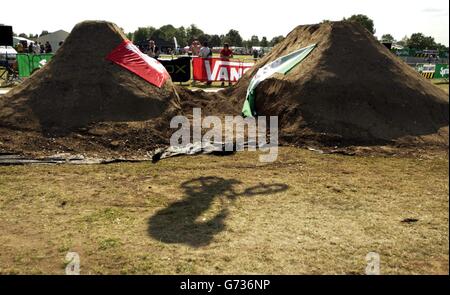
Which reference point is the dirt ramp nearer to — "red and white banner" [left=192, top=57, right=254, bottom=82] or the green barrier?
"red and white banner" [left=192, top=57, right=254, bottom=82]

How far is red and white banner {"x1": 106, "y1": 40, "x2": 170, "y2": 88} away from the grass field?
12.8 ft

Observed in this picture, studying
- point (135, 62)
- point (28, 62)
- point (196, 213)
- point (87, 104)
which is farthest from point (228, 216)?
point (28, 62)

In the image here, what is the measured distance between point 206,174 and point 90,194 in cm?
206

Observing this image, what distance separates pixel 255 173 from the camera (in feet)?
25.5

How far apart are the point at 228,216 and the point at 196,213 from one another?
17.6 inches

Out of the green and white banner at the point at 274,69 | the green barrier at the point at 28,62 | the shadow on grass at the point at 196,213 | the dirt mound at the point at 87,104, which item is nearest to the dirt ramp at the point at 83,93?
the dirt mound at the point at 87,104

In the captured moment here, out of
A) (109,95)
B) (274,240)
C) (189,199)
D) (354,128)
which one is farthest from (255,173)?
(109,95)

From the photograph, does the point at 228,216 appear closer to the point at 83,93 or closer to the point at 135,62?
the point at 83,93

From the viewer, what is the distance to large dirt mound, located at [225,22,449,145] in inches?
388

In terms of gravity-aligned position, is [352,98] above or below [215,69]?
below

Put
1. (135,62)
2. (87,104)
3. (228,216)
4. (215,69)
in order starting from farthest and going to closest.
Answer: (215,69)
(135,62)
(87,104)
(228,216)

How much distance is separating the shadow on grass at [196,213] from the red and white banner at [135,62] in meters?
5.11

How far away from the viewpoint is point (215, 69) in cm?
2114

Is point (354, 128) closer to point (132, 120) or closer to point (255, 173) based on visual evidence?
point (255, 173)
